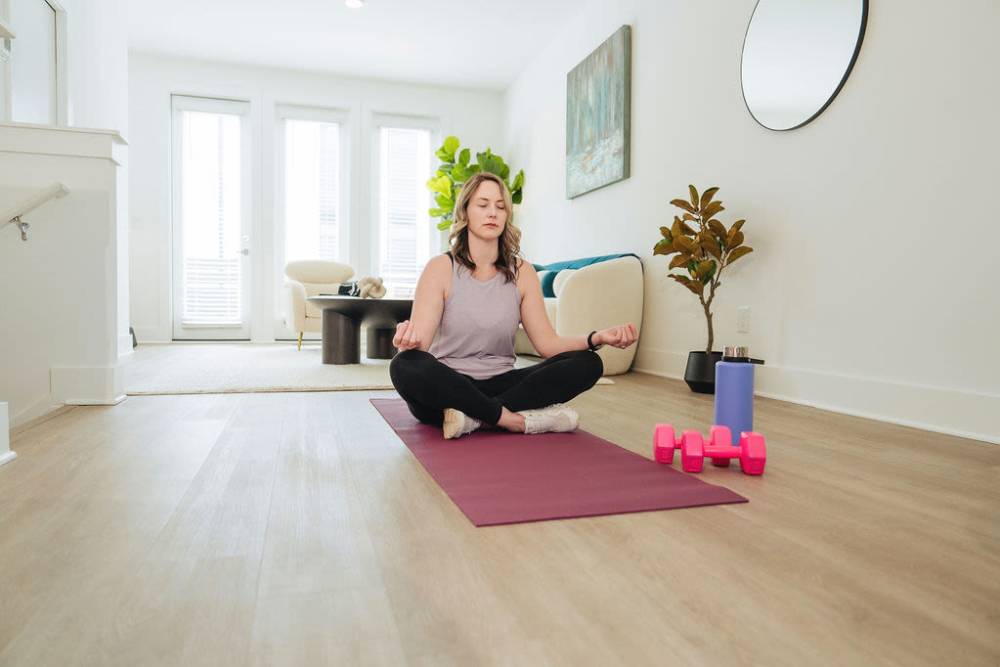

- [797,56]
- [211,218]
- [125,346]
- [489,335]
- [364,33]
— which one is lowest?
[125,346]

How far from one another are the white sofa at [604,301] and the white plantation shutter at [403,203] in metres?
3.25

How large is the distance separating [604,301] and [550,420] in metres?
1.92

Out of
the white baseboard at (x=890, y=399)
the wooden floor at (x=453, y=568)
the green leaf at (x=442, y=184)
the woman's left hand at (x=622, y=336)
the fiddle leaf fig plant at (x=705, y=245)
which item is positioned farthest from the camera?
the green leaf at (x=442, y=184)

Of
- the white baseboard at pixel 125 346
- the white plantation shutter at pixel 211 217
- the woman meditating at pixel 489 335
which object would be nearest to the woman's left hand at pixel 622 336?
the woman meditating at pixel 489 335

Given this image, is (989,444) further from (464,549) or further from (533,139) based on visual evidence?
(533,139)

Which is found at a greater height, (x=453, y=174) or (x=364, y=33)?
(x=364, y=33)

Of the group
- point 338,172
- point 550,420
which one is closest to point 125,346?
point 338,172

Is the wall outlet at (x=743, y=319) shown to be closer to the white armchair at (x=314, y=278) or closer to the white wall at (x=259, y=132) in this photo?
the white armchair at (x=314, y=278)

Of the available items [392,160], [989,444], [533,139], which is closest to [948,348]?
[989,444]

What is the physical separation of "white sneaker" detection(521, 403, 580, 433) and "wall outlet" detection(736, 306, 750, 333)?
4.65ft

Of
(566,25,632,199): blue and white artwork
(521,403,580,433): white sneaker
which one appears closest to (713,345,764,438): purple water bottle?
(521,403,580,433): white sneaker

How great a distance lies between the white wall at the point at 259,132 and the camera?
612cm

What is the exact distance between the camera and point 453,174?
20.3 feet

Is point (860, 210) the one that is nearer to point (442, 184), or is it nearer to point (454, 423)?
point (454, 423)
